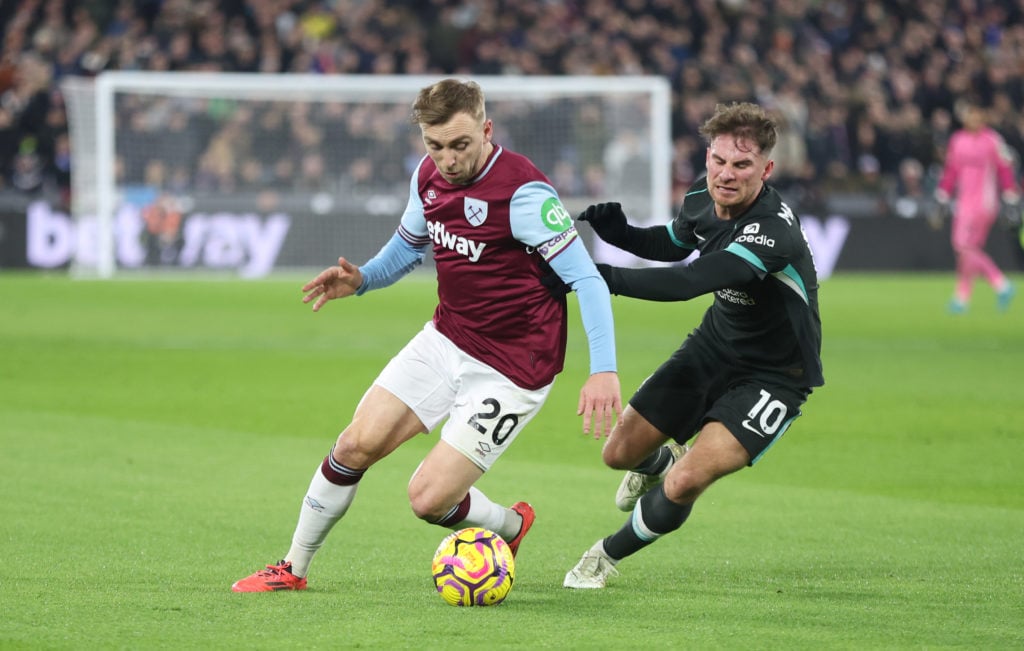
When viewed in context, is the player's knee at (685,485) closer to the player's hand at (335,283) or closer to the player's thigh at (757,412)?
the player's thigh at (757,412)

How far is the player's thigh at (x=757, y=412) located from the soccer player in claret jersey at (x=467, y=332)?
73 cm

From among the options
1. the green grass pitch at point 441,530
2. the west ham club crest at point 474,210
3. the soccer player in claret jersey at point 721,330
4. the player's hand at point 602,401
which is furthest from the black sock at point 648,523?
the west ham club crest at point 474,210

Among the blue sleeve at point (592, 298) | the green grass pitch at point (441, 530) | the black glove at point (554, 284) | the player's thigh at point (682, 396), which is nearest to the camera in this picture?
the green grass pitch at point (441, 530)

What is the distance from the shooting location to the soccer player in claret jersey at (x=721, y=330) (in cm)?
604

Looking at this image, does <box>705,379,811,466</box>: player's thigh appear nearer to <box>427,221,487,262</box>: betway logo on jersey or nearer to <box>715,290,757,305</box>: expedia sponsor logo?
<box>715,290,757,305</box>: expedia sponsor logo

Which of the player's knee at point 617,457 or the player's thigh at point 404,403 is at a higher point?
the player's thigh at point 404,403

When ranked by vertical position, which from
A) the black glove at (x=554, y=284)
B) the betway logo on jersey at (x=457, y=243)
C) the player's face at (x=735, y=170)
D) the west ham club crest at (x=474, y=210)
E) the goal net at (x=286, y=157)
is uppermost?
the player's face at (x=735, y=170)

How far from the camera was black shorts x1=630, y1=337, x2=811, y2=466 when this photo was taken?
20.6 feet

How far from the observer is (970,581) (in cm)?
641

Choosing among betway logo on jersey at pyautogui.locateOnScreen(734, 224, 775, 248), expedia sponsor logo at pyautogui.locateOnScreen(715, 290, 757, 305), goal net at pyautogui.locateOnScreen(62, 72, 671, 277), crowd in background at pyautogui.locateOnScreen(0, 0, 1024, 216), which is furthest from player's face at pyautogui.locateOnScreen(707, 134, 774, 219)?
crowd in background at pyautogui.locateOnScreen(0, 0, 1024, 216)

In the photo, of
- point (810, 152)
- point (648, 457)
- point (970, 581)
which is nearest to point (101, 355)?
point (648, 457)

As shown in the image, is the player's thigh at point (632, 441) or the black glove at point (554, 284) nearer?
the black glove at point (554, 284)

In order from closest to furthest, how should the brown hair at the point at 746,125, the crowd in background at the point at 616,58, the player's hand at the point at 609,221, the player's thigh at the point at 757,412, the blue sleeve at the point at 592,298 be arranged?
the blue sleeve at the point at 592,298 < the brown hair at the point at 746,125 < the player's thigh at the point at 757,412 < the player's hand at the point at 609,221 < the crowd in background at the point at 616,58

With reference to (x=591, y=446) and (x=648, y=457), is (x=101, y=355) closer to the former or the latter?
(x=591, y=446)
